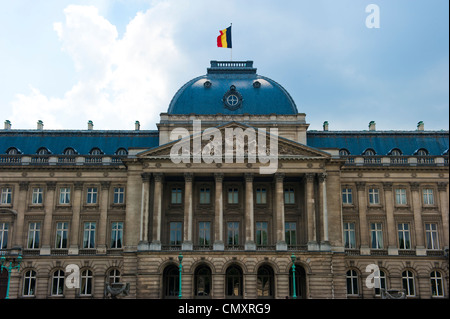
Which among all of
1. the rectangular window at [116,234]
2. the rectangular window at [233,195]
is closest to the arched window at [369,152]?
the rectangular window at [233,195]

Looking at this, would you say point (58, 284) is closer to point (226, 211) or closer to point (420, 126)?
point (226, 211)

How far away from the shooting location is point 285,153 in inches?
2308

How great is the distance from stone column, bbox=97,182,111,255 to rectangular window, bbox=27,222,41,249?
24.0 feet

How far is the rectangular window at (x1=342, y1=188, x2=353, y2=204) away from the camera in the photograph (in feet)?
208

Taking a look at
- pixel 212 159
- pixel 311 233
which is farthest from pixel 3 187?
pixel 311 233

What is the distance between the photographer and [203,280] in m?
58.1

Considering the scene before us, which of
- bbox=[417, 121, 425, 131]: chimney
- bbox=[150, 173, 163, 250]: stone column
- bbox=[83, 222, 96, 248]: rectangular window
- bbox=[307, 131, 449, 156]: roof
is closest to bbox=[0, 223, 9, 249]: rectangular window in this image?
bbox=[83, 222, 96, 248]: rectangular window

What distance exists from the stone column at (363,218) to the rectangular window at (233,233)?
14.9m

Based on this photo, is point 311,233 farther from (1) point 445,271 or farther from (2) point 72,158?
(2) point 72,158

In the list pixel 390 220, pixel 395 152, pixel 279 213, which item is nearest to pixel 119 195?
pixel 279 213

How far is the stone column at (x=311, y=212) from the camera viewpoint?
5612 centimetres

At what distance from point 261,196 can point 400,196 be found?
56.8 feet

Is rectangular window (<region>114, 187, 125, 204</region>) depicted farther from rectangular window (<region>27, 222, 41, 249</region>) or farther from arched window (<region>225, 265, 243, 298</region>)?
arched window (<region>225, 265, 243, 298</region>)

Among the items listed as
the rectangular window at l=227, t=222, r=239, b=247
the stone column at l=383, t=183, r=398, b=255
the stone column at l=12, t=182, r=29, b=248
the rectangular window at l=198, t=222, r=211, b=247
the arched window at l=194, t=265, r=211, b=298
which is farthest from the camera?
the stone column at l=383, t=183, r=398, b=255
